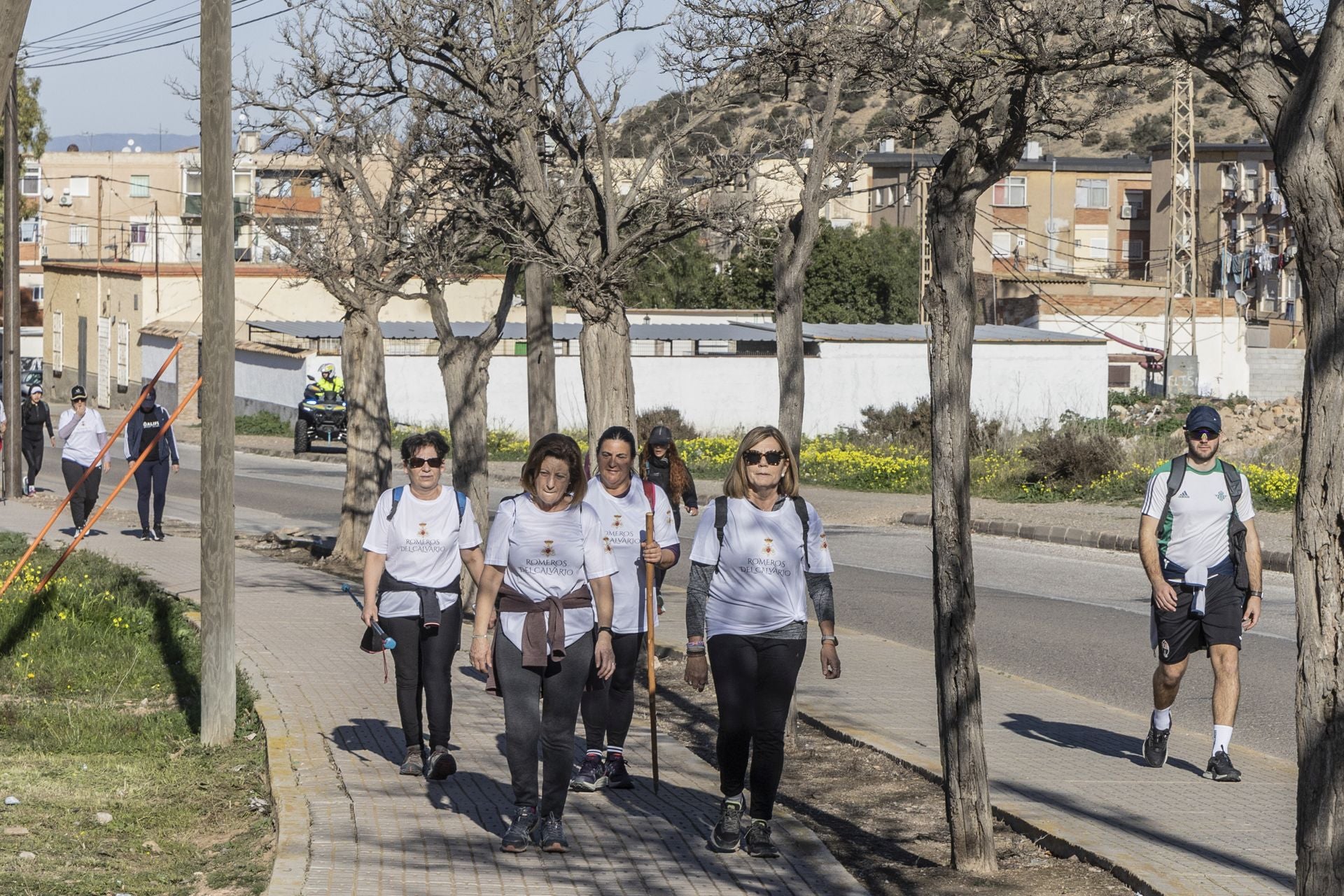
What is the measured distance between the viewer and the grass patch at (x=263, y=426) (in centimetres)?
4512

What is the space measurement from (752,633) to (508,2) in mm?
6568

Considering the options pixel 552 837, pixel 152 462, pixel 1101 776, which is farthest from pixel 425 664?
pixel 152 462

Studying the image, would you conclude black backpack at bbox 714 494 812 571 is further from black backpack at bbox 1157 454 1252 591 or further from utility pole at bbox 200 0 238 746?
utility pole at bbox 200 0 238 746

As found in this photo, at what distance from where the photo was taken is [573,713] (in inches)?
258

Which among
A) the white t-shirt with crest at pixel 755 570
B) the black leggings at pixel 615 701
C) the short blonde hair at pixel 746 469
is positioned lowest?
the black leggings at pixel 615 701

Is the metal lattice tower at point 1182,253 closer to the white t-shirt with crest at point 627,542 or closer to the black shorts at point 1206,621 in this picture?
the black shorts at point 1206,621

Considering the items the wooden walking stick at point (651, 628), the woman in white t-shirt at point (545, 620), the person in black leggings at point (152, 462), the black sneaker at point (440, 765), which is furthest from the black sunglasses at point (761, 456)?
the person in black leggings at point (152, 462)

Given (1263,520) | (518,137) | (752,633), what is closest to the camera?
(752,633)

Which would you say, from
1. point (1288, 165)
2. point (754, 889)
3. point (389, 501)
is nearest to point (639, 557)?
point (389, 501)

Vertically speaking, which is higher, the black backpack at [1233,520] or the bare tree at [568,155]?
the bare tree at [568,155]

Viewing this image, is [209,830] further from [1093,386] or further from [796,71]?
[1093,386]

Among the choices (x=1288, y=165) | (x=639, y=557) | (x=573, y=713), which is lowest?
(x=573, y=713)

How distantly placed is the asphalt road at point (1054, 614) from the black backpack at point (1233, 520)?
4.12 ft

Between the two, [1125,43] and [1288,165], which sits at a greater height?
[1125,43]
